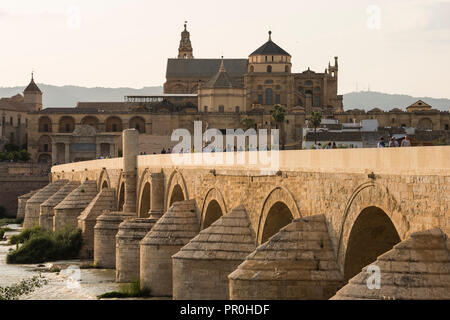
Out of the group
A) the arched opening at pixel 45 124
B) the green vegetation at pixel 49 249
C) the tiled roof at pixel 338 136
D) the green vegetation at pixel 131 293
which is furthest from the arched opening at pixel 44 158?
the green vegetation at pixel 131 293

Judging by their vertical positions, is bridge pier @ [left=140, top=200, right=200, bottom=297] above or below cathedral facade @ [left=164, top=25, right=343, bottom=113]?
below

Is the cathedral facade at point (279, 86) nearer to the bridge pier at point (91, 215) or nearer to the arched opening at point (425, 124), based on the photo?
the arched opening at point (425, 124)

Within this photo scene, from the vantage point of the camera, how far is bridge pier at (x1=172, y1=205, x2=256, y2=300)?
898 inches

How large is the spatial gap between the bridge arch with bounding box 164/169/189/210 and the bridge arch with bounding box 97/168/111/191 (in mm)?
14445

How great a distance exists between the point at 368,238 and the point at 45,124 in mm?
103543

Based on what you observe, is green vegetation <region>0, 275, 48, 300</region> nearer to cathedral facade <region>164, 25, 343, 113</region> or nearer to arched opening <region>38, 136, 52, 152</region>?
cathedral facade <region>164, 25, 343, 113</region>

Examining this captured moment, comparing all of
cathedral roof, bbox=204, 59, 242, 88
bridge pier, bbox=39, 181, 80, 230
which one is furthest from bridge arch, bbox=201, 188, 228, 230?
cathedral roof, bbox=204, 59, 242, 88

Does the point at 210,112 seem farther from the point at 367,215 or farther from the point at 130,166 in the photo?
the point at 367,215

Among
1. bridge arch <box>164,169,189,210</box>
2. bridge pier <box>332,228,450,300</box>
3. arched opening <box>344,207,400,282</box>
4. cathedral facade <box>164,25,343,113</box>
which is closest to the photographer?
bridge pier <box>332,228,450,300</box>

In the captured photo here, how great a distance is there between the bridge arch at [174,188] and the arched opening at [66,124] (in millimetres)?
82778

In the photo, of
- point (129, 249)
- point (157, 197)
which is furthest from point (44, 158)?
point (129, 249)

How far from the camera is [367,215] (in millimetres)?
15539
